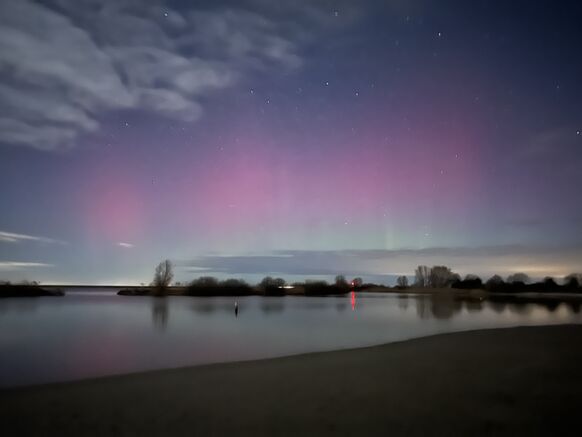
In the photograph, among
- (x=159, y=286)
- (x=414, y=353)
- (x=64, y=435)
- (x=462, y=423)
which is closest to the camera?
(x=64, y=435)

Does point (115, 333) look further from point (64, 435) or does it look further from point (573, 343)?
point (573, 343)

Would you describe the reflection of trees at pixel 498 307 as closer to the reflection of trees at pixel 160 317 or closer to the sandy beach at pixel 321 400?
the reflection of trees at pixel 160 317

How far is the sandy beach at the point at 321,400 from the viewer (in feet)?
23.1

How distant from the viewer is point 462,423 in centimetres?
720

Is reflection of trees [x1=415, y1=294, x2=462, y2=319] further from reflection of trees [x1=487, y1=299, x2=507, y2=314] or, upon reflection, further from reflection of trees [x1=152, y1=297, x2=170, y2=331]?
reflection of trees [x1=152, y1=297, x2=170, y2=331]

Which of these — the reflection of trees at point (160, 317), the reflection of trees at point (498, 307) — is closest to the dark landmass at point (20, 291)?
the reflection of trees at point (160, 317)

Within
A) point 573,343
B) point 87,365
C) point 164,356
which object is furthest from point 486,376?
point 87,365

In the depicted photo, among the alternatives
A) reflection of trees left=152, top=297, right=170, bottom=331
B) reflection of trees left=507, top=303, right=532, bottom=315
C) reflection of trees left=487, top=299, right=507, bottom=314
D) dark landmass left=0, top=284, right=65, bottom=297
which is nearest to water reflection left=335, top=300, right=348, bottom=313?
reflection of trees left=487, top=299, right=507, bottom=314

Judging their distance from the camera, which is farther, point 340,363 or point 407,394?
point 340,363

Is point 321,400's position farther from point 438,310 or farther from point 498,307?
point 498,307

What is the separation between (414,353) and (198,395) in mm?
9531

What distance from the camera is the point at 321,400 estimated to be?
8688mm

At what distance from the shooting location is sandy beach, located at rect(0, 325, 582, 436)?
23.1ft

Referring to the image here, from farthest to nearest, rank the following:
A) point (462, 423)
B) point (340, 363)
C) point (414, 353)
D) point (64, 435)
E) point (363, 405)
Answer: point (414, 353) → point (340, 363) → point (363, 405) → point (462, 423) → point (64, 435)
